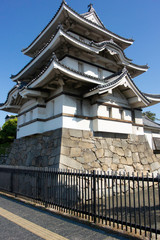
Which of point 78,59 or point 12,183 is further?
point 78,59

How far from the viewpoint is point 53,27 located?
12922 mm

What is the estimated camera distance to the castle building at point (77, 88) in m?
10.0

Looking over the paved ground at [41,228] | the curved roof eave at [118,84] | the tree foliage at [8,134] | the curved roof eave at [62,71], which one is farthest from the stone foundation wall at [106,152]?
the tree foliage at [8,134]

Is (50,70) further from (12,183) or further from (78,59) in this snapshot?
(12,183)

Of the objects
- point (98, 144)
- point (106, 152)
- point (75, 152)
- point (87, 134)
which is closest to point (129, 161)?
point (106, 152)

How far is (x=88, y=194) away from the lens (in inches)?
206

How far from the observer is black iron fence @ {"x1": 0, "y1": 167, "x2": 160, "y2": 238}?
4277mm

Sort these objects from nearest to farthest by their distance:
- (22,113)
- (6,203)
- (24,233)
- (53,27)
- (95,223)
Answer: (24,233) < (95,223) < (6,203) < (53,27) < (22,113)

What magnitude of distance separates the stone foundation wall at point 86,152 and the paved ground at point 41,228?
3073 millimetres

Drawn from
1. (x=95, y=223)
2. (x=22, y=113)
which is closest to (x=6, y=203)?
(x=95, y=223)

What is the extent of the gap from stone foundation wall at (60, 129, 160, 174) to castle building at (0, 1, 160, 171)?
1.42 feet

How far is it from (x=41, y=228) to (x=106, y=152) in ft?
21.5

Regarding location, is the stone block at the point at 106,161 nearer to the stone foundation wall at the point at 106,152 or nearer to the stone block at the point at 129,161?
the stone foundation wall at the point at 106,152

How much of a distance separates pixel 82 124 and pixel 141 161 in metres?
5.12
